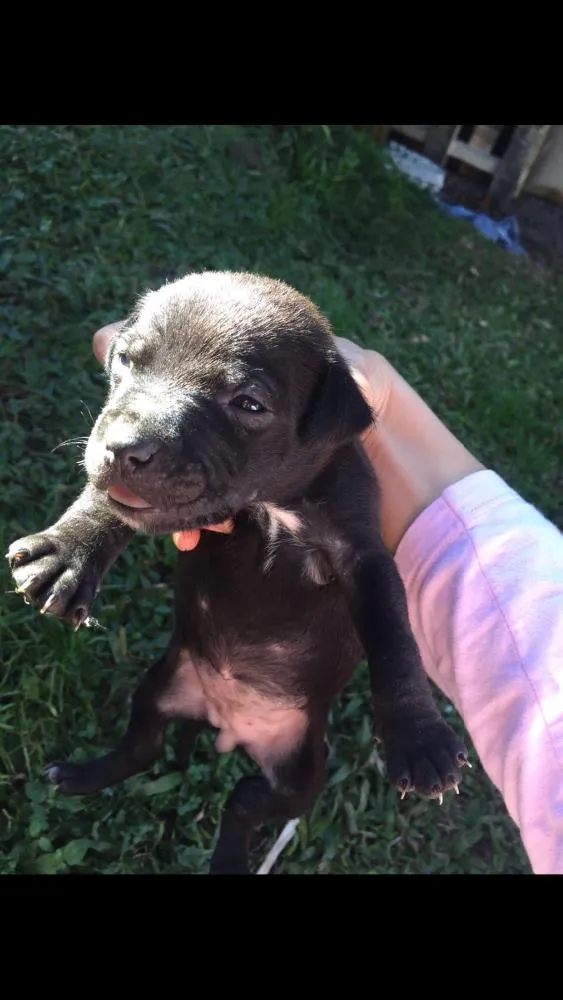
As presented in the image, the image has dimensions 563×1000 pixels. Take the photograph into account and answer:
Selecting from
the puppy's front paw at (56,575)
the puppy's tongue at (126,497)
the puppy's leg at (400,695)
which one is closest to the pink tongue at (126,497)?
the puppy's tongue at (126,497)

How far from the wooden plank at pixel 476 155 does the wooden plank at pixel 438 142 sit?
0.27ft

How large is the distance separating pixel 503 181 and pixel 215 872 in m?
8.16

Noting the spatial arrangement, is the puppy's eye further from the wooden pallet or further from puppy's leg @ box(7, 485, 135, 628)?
the wooden pallet

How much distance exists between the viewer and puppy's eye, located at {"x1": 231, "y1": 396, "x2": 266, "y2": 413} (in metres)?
2.34

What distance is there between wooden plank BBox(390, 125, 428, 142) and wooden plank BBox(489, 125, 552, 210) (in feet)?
3.02

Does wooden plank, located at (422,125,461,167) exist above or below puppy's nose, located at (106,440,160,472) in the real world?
below

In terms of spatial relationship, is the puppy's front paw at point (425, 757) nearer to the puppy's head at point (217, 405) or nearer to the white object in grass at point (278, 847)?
the puppy's head at point (217, 405)

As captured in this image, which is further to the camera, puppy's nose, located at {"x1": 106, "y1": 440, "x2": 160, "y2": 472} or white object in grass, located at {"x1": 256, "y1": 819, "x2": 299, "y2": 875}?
white object in grass, located at {"x1": 256, "y1": 819, "x2": 299, "y2": 875}

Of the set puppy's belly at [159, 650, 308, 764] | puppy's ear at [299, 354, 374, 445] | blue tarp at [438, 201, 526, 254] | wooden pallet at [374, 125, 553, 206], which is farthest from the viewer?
wooden pallet at [374, 125, 553, 206]

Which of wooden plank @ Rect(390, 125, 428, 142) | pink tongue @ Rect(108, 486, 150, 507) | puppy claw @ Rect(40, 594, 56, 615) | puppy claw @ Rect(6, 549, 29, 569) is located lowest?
puppy claw @ Rect(40, 594, 56, 615)

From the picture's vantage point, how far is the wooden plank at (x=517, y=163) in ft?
28.5

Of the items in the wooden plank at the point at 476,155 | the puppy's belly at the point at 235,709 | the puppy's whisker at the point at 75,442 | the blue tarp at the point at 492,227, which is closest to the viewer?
the puppy's whisker at the point at 75,442

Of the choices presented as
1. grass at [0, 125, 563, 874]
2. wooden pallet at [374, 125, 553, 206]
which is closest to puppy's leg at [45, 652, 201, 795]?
grass at [0, 125, 563, 874]

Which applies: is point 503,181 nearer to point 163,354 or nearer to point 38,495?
point 38,495
